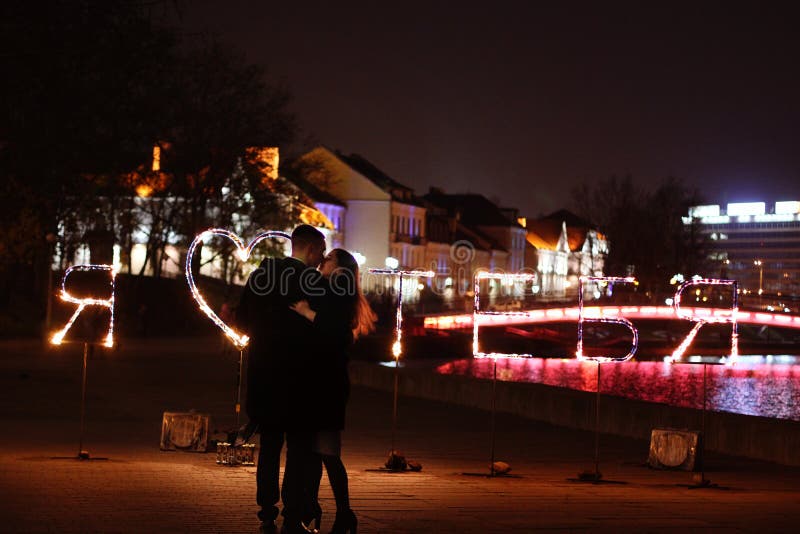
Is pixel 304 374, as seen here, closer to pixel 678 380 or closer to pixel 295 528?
pixel 295 528

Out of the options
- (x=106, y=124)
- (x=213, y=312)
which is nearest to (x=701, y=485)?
(x=213, y=312)

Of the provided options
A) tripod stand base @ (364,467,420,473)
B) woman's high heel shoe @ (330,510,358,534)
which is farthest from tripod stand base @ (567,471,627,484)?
woman's high heel shoe @ (330,510,358,534)

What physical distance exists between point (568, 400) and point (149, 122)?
35.3 m

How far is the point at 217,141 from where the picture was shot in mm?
66438

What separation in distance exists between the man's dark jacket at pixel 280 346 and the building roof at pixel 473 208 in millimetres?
148114

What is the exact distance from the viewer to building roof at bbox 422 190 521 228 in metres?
161

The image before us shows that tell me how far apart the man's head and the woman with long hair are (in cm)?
29

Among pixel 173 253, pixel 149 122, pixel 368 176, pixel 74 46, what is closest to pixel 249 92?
pixel 149 122

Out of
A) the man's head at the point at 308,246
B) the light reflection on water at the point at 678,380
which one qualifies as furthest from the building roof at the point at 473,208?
the man's head at the point at 308,246

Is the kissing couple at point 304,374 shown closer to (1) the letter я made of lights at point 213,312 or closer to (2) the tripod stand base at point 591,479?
(1) the letter я made of lights at point 213,312

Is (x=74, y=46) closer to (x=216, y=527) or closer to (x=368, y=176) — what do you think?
(x=216, y=527)

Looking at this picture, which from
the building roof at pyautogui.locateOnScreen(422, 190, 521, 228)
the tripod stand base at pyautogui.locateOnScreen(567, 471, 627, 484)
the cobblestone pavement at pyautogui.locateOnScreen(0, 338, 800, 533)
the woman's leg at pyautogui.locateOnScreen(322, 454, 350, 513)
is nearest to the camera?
the woman's leg at pyautogui.locateOnScreen(322, 454, 350, 513)

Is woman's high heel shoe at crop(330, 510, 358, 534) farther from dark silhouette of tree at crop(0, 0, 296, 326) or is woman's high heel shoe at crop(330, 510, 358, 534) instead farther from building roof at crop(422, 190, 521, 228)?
building roof at crop(422, 190, 521, 228)

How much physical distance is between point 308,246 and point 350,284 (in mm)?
554
